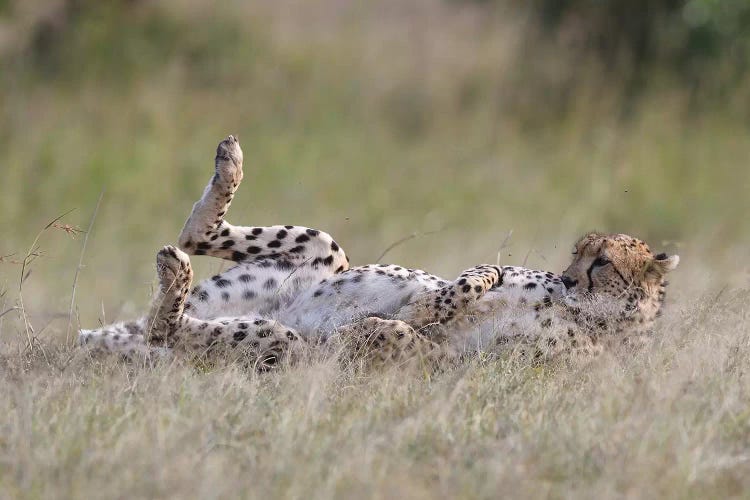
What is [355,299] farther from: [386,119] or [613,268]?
[386,119]

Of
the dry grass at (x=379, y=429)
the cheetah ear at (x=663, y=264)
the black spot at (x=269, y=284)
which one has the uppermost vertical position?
the cheetah ear at (x=663, y=264)

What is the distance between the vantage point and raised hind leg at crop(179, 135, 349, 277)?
15.4 ft

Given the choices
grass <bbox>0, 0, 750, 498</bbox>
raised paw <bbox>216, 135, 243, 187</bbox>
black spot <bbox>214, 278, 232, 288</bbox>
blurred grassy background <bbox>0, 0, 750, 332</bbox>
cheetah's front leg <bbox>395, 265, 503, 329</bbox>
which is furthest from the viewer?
blurred grassy background <bbox>0, 0, 750, 332</bbox>

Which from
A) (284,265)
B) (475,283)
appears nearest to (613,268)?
(475,283)

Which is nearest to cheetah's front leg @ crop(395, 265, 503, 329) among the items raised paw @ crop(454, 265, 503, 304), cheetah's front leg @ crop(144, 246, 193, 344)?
raised paw @ crop(454, 265, 503, 304)

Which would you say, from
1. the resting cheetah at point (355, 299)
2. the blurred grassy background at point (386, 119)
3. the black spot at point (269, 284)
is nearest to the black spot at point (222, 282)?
the resting cheetah at point (355, 299)

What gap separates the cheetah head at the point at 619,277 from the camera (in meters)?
4.44

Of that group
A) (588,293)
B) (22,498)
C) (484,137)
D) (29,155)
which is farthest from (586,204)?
(22,498)

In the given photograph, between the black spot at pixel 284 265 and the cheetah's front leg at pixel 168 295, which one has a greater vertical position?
the black spot at pixel 284 265

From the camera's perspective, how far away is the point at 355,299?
14.8ft

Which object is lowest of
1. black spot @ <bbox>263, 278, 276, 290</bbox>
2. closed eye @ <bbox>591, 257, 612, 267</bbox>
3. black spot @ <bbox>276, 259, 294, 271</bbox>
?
black spot @ <bbox>263, 278, 276, 290</bbox>

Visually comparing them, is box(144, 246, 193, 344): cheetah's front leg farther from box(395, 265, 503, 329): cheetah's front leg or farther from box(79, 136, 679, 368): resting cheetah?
box(395, 265, 503, 329): cheetah's front leg

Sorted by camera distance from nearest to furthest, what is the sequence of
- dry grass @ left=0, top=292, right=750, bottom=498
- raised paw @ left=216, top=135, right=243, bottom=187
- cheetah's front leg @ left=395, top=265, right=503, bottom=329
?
dry grass @ left=0, top=292, right=750, bottom=498 → cheetah's front leg @ left=395, top=265, right=503, bottom=329 → raised paw @ left=216, top=135, right=243, bottom=187

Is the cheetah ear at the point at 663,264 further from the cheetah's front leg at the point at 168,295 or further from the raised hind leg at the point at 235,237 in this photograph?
the cheetah's front leg at the point at 168,295
